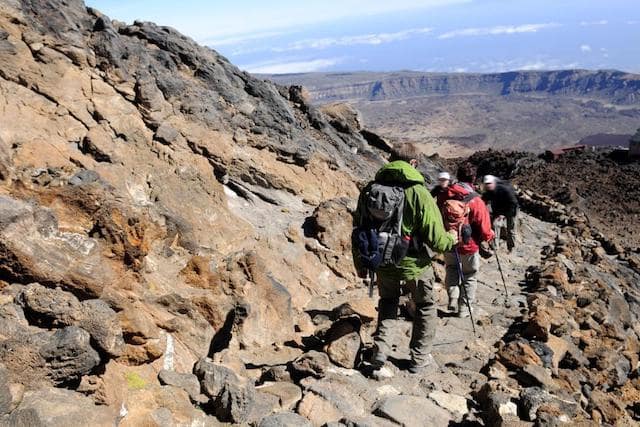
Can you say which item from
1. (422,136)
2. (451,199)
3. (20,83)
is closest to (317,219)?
(451,199)

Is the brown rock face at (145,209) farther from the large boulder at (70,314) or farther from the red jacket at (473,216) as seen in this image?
the red jacket at (473,216)

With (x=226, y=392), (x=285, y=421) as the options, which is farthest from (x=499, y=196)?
(x=226, y=392)

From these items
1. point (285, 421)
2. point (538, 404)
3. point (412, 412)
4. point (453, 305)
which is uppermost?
point (285, 421)

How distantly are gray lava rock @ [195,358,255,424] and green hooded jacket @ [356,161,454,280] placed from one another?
206cm

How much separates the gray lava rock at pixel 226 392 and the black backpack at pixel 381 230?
5.90ft

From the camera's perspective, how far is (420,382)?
6.34 m

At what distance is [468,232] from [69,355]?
572 cm

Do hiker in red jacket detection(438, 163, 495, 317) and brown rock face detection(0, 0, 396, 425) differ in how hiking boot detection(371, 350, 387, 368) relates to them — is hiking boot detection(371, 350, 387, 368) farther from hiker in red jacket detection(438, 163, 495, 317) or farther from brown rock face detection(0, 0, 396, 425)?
hiker in red jacket detection(438, 163, 495, 317)

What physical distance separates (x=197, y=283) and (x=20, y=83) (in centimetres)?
573

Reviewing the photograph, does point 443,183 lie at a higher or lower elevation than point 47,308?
higher

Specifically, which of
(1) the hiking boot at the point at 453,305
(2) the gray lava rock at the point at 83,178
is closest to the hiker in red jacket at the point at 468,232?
(1) the hiking boot at the point at 453,305

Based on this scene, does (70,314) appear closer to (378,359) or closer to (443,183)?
(378,359)

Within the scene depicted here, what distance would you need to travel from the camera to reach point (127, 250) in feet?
19.2

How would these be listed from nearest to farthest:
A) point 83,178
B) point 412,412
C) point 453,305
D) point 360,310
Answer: point 412,412
point 83,178
point 360,310
point 453,305
